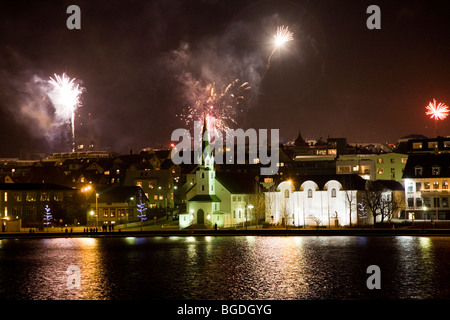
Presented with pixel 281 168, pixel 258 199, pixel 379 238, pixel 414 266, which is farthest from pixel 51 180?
pixel 414 266

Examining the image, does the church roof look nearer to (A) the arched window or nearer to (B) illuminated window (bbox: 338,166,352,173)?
(A) the arched window

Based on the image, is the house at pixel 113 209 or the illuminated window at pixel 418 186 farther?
the house at pixel 113 209

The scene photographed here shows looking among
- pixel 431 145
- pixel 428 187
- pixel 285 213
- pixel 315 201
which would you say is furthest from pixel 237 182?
pixel 431 145

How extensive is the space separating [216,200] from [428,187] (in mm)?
29821

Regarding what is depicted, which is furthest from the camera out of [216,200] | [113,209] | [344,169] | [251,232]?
[344,169]

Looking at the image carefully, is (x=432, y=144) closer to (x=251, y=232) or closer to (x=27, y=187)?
(x=251, y=232)

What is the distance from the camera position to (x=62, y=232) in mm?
78938

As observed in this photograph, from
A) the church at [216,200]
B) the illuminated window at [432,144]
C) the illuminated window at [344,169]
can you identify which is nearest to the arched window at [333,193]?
the church at [216,200]

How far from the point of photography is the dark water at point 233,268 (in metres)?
37.1

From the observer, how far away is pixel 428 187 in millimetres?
81500

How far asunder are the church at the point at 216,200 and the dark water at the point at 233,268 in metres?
15.4

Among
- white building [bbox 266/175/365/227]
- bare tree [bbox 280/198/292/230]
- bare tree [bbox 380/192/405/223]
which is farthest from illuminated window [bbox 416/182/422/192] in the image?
bare tree [bbox 280/198/292/230]

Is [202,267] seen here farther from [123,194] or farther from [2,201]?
[2,201]

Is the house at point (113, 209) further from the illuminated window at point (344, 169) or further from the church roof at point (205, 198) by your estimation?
the illuminated window at point (344, 169)
